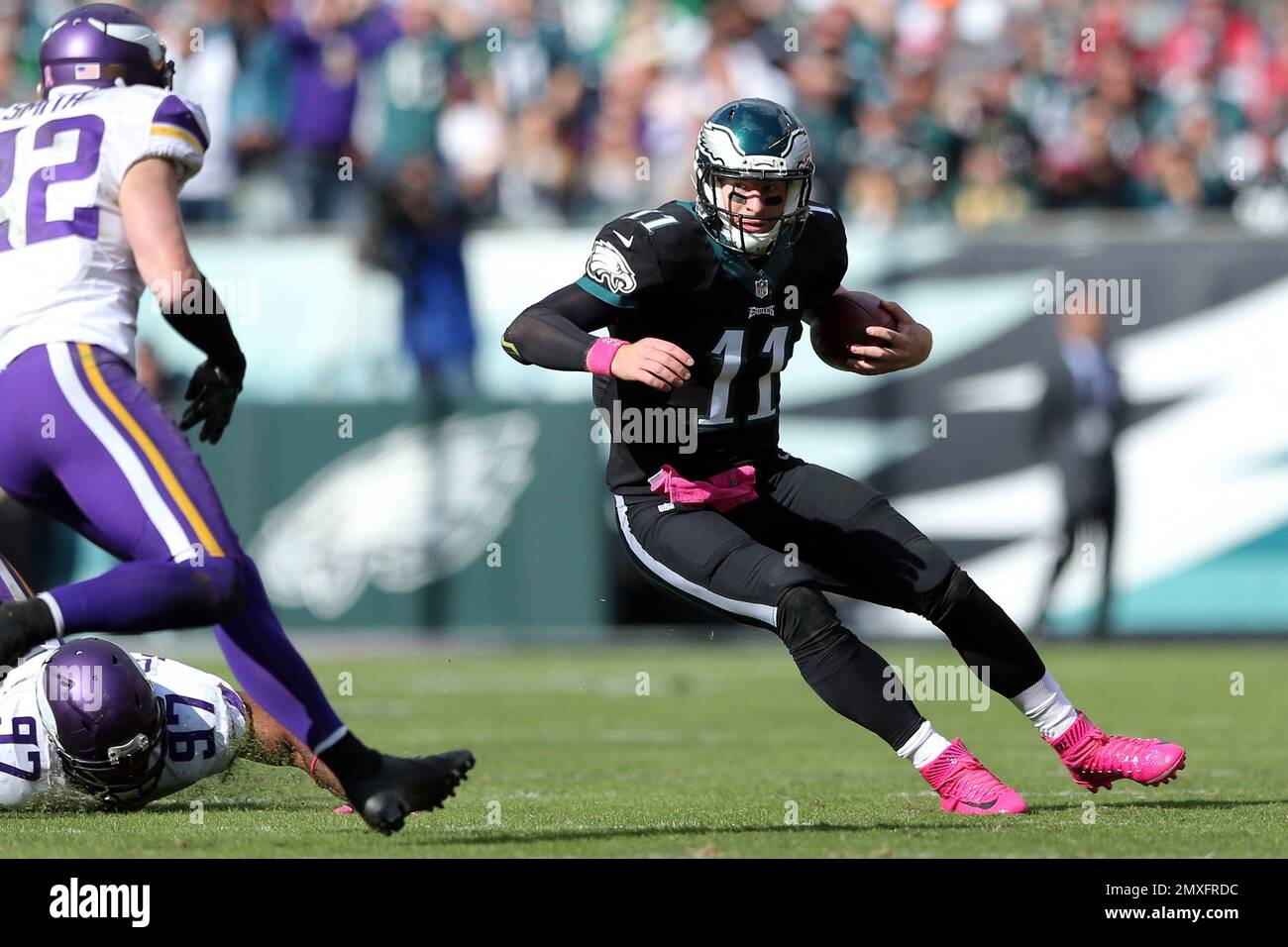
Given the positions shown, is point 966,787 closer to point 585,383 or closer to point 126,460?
point 126,460

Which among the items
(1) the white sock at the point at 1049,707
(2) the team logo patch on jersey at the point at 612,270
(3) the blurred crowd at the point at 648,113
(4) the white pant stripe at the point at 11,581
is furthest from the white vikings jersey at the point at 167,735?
(3) the blurred crowd at the point at 648,113

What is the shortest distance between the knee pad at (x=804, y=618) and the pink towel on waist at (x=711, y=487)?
1.41 feet

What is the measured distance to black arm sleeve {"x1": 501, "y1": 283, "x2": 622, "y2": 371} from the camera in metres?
5.12

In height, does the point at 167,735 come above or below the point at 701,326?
below

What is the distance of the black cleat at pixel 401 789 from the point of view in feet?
14.8

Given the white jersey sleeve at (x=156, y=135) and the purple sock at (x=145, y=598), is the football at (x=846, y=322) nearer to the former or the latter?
the white jersey sleeve at (x=156, y=135)

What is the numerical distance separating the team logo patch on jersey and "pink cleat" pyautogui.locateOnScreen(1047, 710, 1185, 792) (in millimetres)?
1684

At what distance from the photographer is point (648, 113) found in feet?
43.0

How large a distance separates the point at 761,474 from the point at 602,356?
0.79m

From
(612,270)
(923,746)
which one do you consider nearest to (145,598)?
(612,270)

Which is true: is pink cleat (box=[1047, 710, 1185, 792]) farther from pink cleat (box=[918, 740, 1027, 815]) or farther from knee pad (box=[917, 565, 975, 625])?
knee pad (box=[917, 565, 975, 625])

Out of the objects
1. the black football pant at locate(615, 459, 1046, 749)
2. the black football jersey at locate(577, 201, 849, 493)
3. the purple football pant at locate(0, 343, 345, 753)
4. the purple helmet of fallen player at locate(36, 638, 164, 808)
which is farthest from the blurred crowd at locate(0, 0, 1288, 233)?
the purple football pant at locate(0, 343, 345, 753)

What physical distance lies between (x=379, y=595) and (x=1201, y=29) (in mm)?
6826
